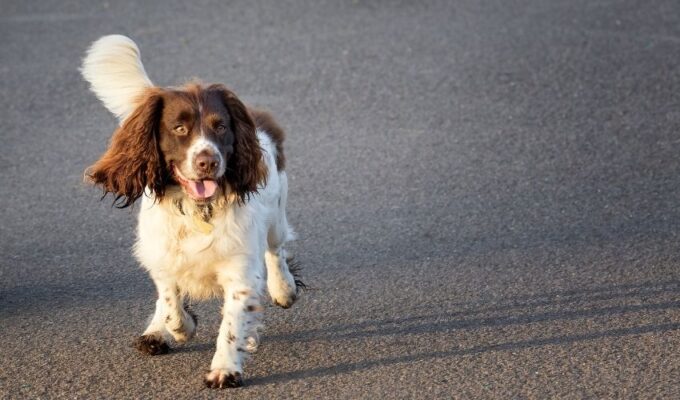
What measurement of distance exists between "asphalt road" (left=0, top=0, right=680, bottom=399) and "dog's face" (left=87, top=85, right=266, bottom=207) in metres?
0.83

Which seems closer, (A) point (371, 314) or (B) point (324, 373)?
(B) point (324, 373)

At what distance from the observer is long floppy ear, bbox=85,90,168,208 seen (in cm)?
506

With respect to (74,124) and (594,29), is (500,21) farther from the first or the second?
(74,124)

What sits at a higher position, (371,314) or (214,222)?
(214,222)

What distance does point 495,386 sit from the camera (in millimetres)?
5023

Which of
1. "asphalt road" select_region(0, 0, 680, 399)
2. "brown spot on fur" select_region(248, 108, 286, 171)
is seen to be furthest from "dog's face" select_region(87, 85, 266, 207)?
"asphalt road" select_region(0, 0, 680, 399)

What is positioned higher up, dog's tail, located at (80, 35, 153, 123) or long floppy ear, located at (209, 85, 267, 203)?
dog's tail, located at (80, 35, 153, 123)

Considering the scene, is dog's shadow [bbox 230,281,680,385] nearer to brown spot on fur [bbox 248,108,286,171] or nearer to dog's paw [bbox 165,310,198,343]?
dog's paw [bbox 165,310,198,343]

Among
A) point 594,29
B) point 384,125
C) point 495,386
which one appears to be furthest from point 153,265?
point 594,29

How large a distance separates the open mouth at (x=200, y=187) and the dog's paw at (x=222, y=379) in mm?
736

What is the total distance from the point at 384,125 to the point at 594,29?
3.70 metres

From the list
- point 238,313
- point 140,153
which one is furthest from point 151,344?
point 140,153

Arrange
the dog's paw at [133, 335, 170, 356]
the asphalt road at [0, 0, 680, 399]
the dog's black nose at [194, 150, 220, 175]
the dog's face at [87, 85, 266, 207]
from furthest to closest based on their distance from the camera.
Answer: the dog's paw at [133, 335, 170, 356] → the asphalt road at [0, 0, 680, 399] → the dog's face at [87, 85, 266, 207] → the dog's black nose at [194, 150, 220, 175]

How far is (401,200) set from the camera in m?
7.66
